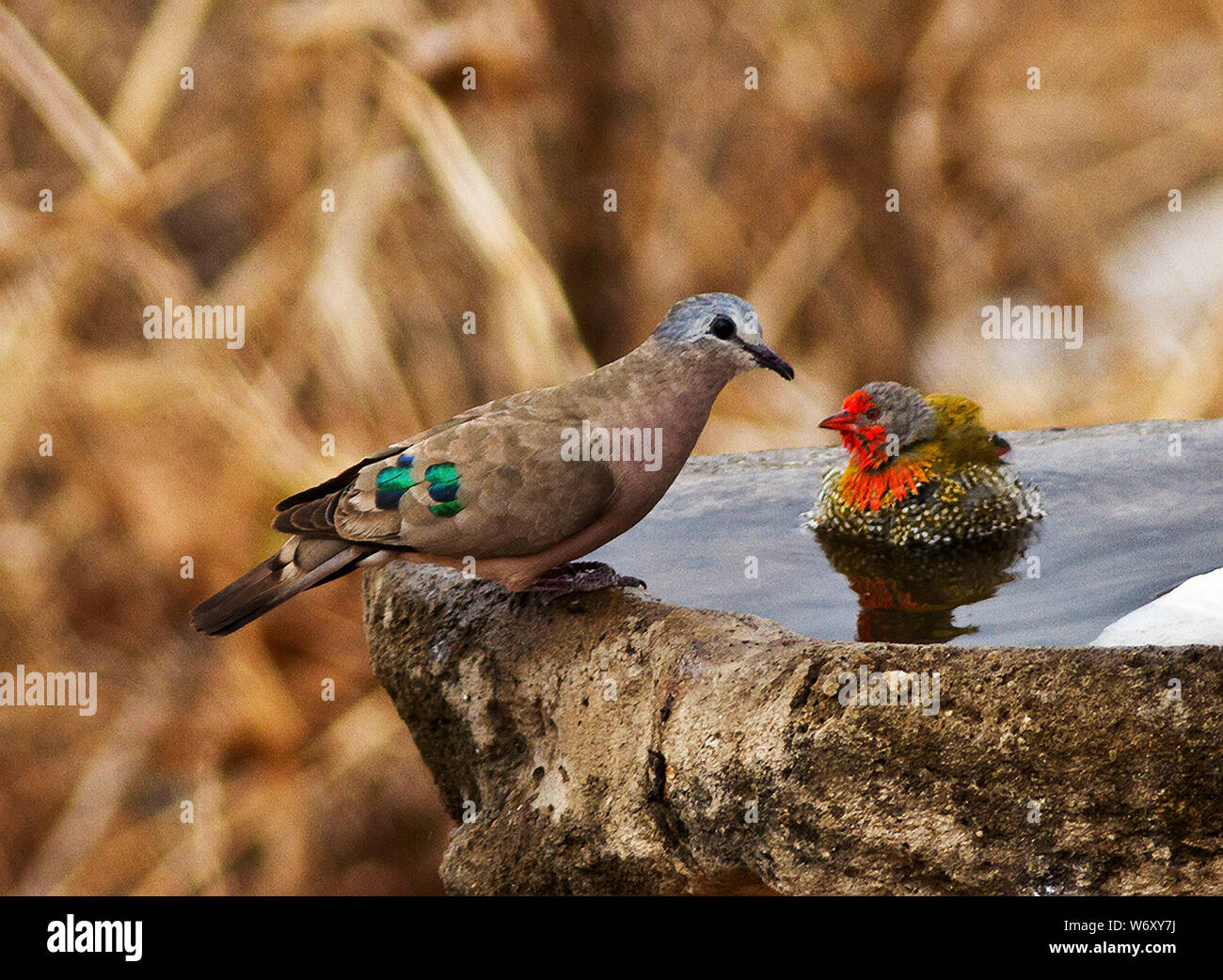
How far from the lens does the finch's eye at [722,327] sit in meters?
2.46

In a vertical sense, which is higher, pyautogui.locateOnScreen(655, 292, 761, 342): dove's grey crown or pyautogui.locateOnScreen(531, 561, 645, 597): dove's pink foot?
pyautogui.locateOnScreen(655, 292, 761, 342): dove's grey crown

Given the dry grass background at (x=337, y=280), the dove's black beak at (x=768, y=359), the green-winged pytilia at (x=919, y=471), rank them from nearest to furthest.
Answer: the dove's black beak at (x=768, y=359) < the green-winged pytilia at (x=919, y=471) < the dry grass background at (x=337, y=280)

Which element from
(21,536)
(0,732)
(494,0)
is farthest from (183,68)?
(0,732)

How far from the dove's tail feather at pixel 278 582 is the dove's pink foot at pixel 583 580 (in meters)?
0.31

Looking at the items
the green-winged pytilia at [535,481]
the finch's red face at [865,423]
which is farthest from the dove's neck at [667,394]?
the finch's red face at [865,423]

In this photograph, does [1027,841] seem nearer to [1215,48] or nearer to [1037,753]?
[1037,753]

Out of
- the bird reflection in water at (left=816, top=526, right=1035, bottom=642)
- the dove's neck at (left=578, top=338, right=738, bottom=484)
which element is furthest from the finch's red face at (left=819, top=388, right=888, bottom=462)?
the dove's neck at (left=578, top=338, right=738, bottom=484)

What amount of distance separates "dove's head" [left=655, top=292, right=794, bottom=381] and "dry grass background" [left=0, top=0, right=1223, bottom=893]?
191cm

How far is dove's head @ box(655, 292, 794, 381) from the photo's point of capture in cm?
246

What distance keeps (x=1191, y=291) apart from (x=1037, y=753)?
3.70 m

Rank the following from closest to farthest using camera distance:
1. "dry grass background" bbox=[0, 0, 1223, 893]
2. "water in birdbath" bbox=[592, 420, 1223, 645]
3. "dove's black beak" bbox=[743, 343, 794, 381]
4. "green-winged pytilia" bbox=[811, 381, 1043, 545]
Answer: "dove's black beak" bbox=[743, 343, 794, 381] → "water in birdbath" bbox=[592, 420, 1223, 645] → "green-winged pytilia" bbox=[811, 381, 1043, 545] → "dry grass background" bbox=[0, 0, 1223, 893]

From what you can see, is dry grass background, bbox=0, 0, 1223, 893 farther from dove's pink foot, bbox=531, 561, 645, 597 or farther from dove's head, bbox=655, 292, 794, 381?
dove's head, bbox=655, 292, 794, 381

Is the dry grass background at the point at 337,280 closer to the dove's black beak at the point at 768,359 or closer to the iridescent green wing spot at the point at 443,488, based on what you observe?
the iridescent green wing spot at the point at 443,488

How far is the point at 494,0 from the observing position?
182 inches
